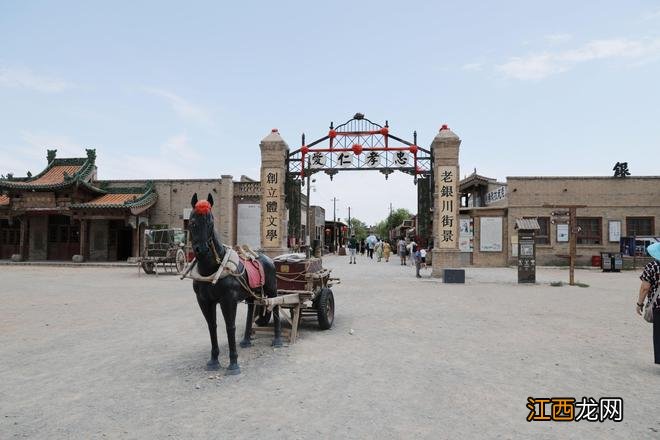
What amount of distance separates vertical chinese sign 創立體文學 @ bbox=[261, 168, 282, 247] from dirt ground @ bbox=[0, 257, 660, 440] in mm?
9812

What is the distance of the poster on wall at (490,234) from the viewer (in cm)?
2594

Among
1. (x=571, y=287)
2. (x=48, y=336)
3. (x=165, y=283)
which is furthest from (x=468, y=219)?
(x=48, y=336)

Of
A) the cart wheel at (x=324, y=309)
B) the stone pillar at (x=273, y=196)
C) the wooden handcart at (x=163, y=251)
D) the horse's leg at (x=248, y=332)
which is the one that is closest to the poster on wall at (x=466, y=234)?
the stone pillar at (x=273, y=196)

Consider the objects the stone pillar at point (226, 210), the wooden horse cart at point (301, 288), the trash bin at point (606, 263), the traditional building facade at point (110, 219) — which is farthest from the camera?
the stone pillar at point (226, 210)

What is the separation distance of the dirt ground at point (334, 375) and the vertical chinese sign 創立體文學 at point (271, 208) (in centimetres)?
981

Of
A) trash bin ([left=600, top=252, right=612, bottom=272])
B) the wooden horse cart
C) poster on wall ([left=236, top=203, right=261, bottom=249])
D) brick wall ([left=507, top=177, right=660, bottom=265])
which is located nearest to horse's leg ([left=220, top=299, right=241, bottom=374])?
the wooden horse cart

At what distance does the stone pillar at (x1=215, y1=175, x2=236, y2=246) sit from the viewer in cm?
2738

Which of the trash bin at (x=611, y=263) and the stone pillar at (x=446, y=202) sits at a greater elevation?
the stone pillar at (x=446, y=202)

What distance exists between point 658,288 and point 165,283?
47.1ft

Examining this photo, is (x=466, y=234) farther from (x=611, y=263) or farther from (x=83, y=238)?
(x=83, y=238)

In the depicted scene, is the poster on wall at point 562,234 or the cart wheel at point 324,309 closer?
the cart wheel at point 324,309

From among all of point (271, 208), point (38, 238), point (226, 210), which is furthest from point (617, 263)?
point (38, 238)

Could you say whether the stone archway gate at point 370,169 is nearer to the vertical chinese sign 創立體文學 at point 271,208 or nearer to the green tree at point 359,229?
the vertical chinese sign 創立體文學 at point 271,208

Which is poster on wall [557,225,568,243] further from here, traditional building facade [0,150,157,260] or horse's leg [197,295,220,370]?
horse's leg [197,295,220,370]
